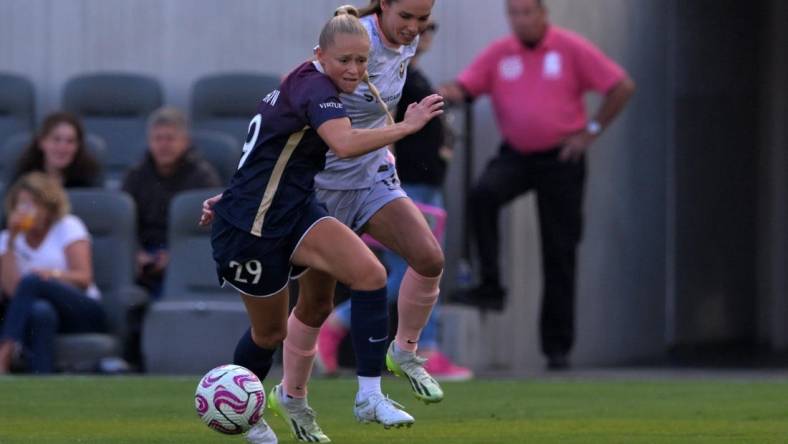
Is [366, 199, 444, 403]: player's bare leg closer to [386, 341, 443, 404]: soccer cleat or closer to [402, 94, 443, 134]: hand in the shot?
[386, 341, 443, 404]: soccer cleat

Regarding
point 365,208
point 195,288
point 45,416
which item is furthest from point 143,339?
point 365,208

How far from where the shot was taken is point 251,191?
24.6 feet

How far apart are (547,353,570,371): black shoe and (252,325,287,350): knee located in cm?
569

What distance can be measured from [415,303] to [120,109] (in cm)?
642

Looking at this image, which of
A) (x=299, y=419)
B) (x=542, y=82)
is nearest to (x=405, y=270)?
(x=542, y=82)

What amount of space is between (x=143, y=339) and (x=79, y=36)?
381cm

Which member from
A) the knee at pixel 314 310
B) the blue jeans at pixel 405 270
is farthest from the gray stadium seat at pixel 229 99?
the knee at pixel 314 310

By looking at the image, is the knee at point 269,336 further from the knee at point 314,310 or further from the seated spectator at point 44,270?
the seated spectator at point 44,270

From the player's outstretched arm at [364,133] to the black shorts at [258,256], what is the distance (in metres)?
0.43

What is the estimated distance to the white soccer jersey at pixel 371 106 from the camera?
819 cm

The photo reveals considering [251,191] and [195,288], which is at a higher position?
[251,191]

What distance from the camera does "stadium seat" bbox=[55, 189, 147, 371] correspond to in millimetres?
12609

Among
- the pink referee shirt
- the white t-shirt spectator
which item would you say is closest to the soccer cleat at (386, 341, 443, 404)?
the white t-shirt spectator

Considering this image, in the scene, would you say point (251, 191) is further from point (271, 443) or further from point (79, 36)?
point (79, 36)
